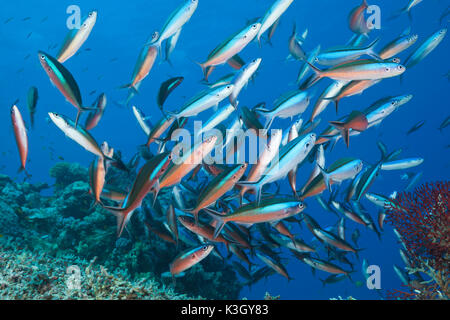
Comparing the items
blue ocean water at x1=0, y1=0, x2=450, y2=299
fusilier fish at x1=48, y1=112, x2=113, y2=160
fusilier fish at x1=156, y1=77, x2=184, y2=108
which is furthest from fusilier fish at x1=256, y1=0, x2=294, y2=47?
blue ocean water at x1=0, y1=0, x2=450, y2=299

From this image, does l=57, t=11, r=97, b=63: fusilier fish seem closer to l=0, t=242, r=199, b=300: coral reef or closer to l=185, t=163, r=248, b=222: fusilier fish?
l=185, t=163, r=248, b=222: fusilier fish

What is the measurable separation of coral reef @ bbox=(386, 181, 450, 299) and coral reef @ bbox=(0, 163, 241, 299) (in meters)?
4.22

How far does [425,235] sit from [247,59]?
126ft

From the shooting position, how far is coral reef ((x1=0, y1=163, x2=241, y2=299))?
576 cm

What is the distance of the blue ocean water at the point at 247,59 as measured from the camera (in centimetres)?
3070

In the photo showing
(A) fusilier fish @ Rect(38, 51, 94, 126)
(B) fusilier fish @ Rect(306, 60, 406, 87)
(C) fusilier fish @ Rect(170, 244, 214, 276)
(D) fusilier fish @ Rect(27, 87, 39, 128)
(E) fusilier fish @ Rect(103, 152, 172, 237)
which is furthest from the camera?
(C) fusilier fish @ Rect(170, 244, 214, 276)

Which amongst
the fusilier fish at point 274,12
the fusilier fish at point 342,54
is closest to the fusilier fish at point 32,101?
the fusilier fish at point 274,12

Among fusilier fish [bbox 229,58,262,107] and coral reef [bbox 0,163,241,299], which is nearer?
fusilier fish [bbox 229,58,262,107]

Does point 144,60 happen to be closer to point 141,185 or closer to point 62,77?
point 62,77

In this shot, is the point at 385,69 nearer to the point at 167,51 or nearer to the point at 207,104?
the point at 207,104

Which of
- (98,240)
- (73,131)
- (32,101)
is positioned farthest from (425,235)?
(98,240)

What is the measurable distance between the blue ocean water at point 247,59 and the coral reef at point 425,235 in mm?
11961

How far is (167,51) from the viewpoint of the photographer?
151 inches

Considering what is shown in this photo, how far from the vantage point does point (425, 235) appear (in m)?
4.26
